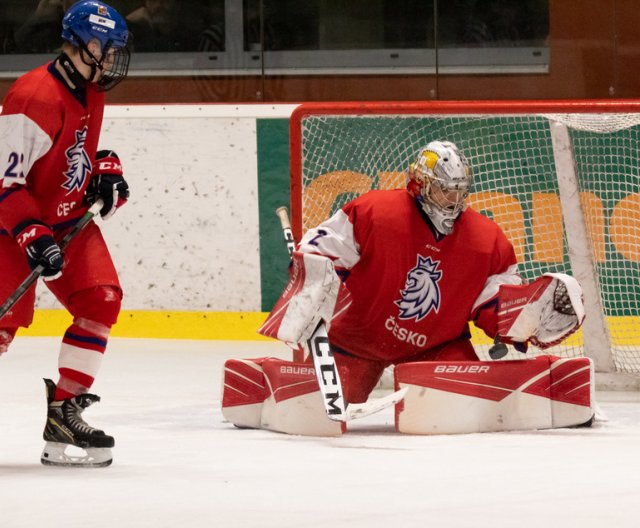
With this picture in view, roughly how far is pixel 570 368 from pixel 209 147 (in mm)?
2683

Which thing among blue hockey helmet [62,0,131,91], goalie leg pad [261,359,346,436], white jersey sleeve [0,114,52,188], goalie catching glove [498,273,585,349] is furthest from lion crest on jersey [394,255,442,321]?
white jersey sleeve [0,114,52,188]

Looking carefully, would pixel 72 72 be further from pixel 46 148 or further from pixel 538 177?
pixel 538 177

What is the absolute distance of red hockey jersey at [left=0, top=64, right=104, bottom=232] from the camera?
3.75m

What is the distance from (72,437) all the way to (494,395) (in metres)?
1.21

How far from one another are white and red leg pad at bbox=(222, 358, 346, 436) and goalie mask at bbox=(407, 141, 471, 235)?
563 millimetres

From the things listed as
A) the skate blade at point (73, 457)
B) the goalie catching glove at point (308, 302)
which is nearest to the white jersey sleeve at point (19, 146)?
the skate blade at point (73, 457)

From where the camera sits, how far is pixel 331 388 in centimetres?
427

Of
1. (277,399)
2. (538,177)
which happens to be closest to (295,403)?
(277,399)

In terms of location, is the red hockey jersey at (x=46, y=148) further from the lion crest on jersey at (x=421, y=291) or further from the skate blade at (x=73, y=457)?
the lion crest on jersey at (x=421, y=291)

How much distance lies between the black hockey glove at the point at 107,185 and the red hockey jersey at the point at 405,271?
0.66 meters

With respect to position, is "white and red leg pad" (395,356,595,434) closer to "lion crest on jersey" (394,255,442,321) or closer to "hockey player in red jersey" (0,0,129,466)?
"lion crest on jersey" (394,255,442,321)

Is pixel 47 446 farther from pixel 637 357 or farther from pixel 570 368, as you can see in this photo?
pixel 637 357

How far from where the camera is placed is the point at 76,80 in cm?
385

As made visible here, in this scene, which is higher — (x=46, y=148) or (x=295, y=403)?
(x=46, y=148)
